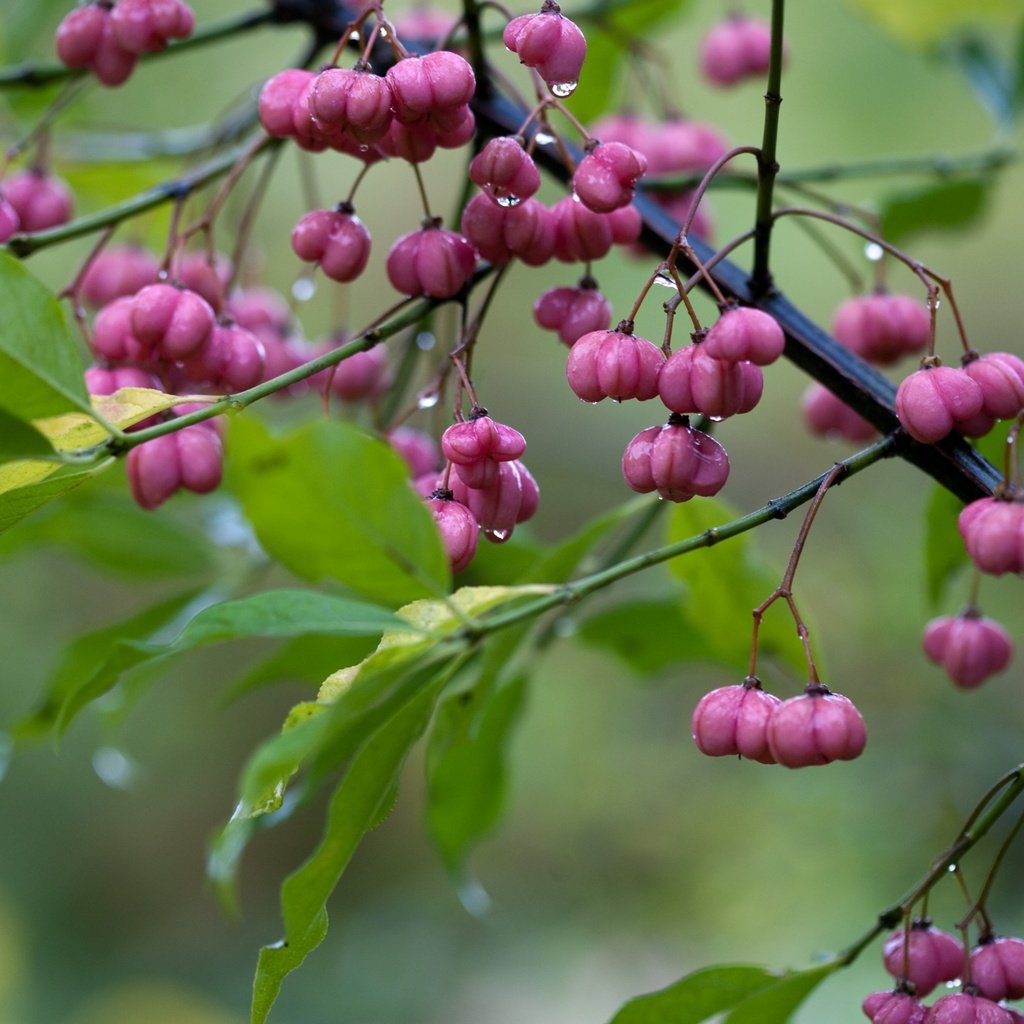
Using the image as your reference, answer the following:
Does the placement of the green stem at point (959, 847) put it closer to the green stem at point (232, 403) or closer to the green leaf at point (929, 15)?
the green stem at point (232, 403)

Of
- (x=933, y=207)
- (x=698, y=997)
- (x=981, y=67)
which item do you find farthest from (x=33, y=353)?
(x=981, y=67)

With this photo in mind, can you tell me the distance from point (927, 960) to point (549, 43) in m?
0.73

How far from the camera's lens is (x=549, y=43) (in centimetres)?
90

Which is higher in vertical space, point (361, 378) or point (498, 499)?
point (498, 499)

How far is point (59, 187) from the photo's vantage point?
135cm

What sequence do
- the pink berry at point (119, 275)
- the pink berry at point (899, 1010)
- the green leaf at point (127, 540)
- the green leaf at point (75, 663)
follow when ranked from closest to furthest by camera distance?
the pink berry at point (899, 1010) → the green leaf at point (75, 663) → the pink berry at point (119, 275) → the green leaf at point (127, 540)

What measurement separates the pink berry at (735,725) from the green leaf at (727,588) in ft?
1.21

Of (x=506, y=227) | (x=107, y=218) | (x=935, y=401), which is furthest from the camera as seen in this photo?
(x=107, y=218)

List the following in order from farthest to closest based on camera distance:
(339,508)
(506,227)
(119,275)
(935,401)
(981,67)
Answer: (981,67) < (119,275) < (506,227) < (935,401) < (339,508)

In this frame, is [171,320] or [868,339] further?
[868,339]

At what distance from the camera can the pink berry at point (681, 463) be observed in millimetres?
858

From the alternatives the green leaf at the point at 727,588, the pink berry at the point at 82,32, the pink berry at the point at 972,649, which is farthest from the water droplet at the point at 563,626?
the pink berry at the point at 82,32

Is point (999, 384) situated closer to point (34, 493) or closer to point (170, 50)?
point (34, 493)

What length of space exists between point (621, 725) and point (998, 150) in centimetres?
205
